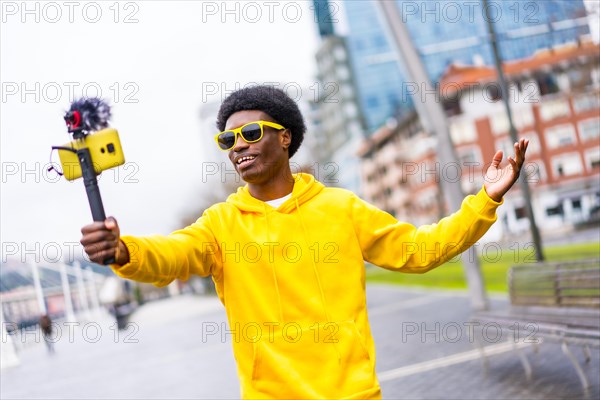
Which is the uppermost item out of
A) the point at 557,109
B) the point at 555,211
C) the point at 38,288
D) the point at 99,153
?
the point at 99,153

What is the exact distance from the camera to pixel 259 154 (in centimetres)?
296

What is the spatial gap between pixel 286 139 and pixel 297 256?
0.57 meters

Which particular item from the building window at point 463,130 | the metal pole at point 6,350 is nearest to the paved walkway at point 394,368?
the metal pole at point 6,350

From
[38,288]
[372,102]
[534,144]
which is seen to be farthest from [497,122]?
[372,102]

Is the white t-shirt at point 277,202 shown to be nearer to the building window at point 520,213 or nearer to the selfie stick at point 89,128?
the selfie stick at point 89,128

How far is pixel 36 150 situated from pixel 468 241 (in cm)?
402

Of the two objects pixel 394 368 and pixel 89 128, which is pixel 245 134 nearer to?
pixel 89 128

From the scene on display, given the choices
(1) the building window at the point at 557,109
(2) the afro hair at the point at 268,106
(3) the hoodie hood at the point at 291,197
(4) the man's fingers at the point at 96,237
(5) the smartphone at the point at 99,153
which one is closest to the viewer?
(4) the man's fingers at the point at 96,237

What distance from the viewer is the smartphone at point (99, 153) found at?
232 cm

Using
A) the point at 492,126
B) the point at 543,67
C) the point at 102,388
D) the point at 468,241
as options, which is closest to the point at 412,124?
the point at 492,126

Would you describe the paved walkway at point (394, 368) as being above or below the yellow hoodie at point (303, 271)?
below

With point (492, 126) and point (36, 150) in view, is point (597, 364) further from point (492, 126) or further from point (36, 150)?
point (492, 126)

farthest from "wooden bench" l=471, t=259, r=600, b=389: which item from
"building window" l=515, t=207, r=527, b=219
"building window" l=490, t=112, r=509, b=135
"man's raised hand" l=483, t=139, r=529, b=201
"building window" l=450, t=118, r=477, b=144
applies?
"building window" l=515, t=207, r=527, b=219

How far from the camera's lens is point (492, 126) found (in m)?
50.8
